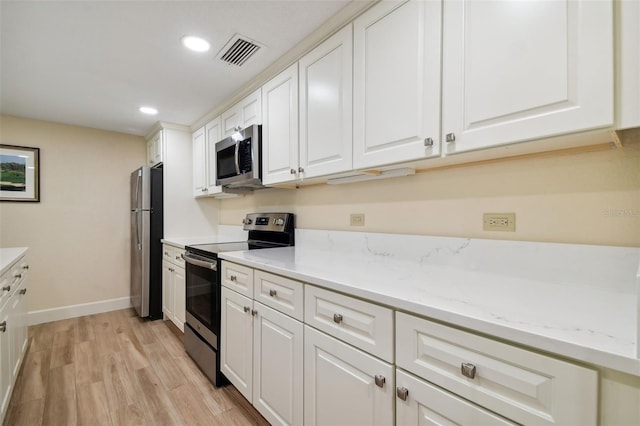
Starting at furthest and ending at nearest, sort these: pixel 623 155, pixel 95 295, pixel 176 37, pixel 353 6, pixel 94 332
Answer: pixel 95 295 → pixel 94 332 → pixel 176 37 → pixel 353 6 → pixel 623 155

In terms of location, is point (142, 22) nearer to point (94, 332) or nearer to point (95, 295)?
point (94, 332)

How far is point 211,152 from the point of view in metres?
3.00

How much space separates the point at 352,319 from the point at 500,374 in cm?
47

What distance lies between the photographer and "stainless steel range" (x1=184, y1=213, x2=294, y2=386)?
6.47ft

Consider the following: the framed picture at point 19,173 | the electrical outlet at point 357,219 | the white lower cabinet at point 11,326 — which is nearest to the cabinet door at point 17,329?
the white lower cabinet at point 11,326

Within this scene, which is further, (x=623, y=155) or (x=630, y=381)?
(x=623, y=155)

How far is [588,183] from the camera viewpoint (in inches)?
41.5

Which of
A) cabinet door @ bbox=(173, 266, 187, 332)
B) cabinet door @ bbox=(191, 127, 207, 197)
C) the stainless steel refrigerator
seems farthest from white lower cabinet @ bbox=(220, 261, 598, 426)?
the stainless steel refrigerator

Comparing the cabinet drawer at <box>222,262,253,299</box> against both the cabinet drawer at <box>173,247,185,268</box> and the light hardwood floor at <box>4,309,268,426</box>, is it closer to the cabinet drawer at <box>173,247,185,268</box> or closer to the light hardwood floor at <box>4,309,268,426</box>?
the light hardwood floor at <box>4,309,268,426</box>

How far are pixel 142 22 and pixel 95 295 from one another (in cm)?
333

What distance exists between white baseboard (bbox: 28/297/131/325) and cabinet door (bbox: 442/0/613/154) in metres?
4.19

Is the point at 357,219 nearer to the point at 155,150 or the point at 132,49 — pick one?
the point at 132,49

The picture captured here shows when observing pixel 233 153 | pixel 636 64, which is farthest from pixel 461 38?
pixel 233 153

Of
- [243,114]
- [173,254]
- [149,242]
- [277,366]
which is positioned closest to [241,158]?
[243,114]
